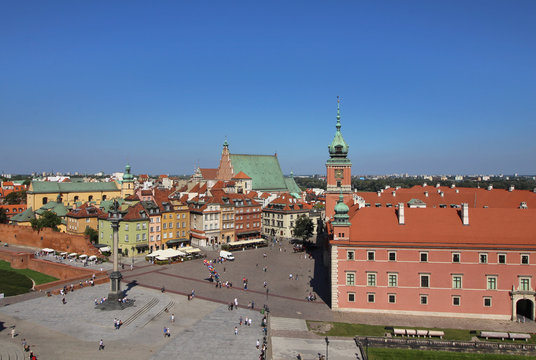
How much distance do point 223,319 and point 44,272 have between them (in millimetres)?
34605

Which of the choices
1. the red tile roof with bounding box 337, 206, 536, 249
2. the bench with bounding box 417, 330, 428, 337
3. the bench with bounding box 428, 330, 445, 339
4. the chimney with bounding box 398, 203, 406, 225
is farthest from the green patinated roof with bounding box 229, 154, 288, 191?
the bench with bounding box 428, 330, 445, 339

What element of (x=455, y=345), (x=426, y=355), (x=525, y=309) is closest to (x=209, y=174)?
(x=525, y=309)

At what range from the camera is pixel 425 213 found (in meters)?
48.7

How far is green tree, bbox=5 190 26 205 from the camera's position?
121 m

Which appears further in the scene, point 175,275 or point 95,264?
point 95,264

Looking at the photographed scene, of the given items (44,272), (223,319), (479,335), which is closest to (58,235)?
(44,272)

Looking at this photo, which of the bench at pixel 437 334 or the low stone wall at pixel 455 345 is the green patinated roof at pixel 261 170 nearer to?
the bench at pixel 437 334

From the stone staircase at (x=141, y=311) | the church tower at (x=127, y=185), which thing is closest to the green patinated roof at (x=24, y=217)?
the church tower at (x=127, y=185)

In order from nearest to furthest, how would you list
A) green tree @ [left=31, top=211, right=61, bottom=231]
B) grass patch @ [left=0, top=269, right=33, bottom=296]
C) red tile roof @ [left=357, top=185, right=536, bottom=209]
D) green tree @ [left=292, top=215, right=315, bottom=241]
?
grass patch @ [left=0, top=269, right=33, bottom=296]
red tile roof @ [left=357, top=185, right=536, bottom=209]
green tree @ [left=31, top=211, right=61, bottom=231]
green tree @ [left=292, top=215, right=315, bottom=241]

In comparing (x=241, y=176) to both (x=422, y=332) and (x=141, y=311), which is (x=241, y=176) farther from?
(x=422, y=332)

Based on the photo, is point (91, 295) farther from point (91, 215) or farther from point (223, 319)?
point (91, 215)

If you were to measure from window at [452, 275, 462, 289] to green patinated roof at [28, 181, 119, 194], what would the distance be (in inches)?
3730

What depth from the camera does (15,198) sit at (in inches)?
4843

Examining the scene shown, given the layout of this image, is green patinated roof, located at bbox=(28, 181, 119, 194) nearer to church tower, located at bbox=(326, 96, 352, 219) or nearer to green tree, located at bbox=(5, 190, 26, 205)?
green tree, located at bbox=(5, 190, 26, 205)
